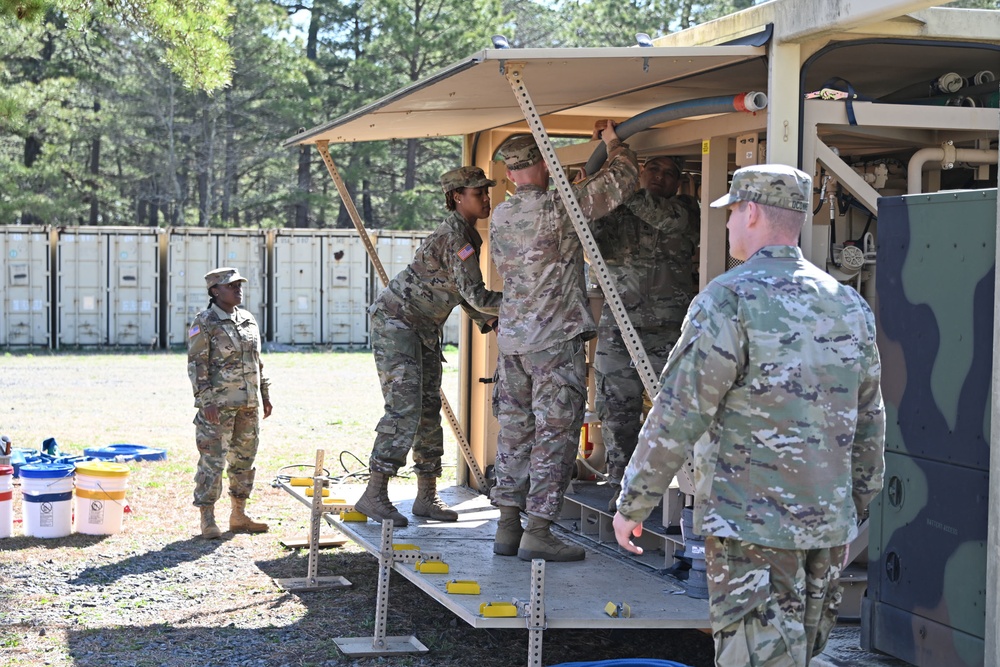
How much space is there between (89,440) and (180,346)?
480 inches

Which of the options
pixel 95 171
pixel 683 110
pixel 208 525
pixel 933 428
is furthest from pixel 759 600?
pixel 95 171

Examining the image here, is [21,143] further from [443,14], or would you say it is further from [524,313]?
[524,313]

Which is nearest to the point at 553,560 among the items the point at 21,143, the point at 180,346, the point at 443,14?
the point at 180,346

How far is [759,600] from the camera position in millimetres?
3547

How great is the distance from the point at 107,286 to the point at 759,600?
73.6ft

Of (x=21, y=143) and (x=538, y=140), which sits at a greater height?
(x=21, y=143)

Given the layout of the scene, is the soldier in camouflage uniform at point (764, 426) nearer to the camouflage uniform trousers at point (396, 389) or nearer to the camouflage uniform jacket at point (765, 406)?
the camouflage uniform jacket at point (765, 406)

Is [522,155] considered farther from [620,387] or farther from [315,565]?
[315,565]

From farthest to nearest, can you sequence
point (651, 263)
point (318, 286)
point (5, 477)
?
point (318, 286), point (5, 477), point (651, 263)

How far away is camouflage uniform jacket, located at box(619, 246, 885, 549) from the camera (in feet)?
11.5

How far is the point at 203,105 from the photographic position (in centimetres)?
3612

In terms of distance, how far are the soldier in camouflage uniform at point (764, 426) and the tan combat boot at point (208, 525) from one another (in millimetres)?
6012

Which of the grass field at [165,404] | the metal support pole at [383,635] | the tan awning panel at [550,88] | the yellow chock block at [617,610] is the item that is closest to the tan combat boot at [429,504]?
the metal support pole at [383,635]

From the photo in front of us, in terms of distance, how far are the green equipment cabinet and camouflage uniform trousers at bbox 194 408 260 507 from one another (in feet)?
17.4
